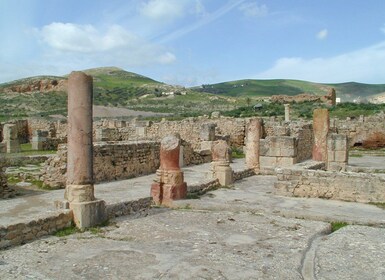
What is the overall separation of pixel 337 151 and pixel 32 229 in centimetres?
1152

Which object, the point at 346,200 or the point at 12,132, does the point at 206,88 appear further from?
the point at 346,200

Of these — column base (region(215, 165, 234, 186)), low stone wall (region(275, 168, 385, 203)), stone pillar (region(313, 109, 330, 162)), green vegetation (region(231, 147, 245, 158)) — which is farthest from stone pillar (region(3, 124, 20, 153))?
low stone wall (region(275, 168, 385, 203))

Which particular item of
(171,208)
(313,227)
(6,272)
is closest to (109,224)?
(171,208)

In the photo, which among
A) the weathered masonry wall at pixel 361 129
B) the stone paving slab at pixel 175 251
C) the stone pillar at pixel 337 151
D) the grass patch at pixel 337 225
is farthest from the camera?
the weathered masonry wall at pixel 361 129

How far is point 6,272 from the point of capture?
5.63 metres

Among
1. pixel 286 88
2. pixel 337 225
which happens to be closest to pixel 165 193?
pixel 337 225

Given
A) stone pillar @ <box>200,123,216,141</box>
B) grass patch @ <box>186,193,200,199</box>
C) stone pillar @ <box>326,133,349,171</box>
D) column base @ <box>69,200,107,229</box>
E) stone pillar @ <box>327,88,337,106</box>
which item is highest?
stone pillar @ <box>327,88,337,106</box>

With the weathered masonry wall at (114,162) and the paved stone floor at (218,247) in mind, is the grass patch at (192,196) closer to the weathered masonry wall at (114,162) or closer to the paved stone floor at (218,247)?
the paved stone floor at (218,247)

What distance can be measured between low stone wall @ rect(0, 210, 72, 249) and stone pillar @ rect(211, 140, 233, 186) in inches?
228

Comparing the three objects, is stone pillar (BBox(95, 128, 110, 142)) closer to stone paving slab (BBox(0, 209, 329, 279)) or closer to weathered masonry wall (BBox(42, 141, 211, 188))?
weathered masonry wall (BBox(42, 141, 211, 188))

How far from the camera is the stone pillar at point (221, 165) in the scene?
1298cm

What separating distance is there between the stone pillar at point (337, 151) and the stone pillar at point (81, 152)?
31.7 feet

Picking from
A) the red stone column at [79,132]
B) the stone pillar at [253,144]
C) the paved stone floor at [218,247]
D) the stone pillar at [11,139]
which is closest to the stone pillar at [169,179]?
the paved stone floor at [218,247]

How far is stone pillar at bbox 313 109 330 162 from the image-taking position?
55.4 feet
